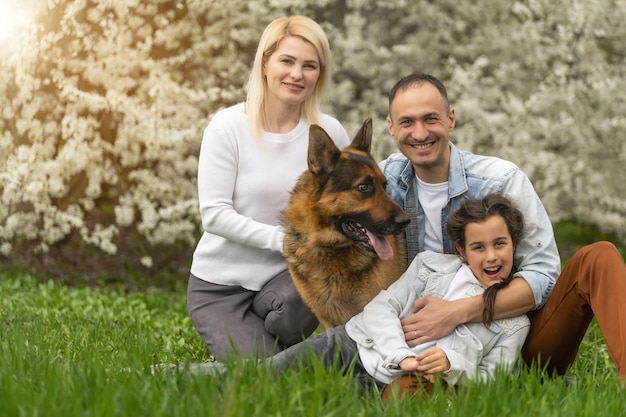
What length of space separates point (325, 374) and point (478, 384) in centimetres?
57

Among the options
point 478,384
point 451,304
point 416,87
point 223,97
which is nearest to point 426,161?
point 416,87

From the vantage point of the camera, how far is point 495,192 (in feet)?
12.7

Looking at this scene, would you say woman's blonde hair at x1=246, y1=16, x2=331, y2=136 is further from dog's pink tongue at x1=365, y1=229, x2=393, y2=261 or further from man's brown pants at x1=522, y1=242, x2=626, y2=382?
man's brown pants at x1=522, y1=242, x2=626, y2=382

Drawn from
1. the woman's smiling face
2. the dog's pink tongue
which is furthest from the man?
the woman's smiling face

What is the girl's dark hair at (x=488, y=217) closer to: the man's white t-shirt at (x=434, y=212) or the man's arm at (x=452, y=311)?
the man's arm at (x=452, y=311)

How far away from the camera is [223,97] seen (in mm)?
8391

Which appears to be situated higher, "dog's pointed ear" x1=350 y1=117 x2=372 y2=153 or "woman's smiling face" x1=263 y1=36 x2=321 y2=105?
"woman's smiling face" x1=263 y1=36 x2=321 y2=105

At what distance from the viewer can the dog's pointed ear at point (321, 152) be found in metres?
3.68

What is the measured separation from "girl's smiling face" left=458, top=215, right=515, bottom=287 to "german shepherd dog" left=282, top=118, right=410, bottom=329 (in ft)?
1.02

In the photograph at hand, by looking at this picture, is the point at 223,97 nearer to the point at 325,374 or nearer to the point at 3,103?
the point at 3,103

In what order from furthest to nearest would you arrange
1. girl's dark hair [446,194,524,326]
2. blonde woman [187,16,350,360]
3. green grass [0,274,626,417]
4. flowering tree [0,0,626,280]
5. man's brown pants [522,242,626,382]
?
flowering tree [0,0,626,280] < blonde woman [187,16,350,360] < girl's dark hair [446,194,524,326] < man's brown pants [522,242,626,382] < green grass [0,274,626,417]

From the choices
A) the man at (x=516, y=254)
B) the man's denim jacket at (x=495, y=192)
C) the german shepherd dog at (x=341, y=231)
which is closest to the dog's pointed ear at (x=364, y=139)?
the german shepherd dog at (x=341, y=231)

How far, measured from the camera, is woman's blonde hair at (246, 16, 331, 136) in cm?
436

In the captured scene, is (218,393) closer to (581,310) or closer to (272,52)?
(581,310)
